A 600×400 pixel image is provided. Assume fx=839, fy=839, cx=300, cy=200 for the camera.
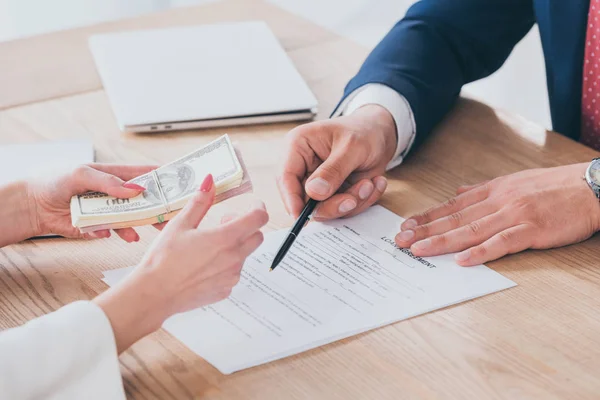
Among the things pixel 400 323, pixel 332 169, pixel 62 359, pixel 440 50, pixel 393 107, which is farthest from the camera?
pixel 440 50

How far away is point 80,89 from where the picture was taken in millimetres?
1633

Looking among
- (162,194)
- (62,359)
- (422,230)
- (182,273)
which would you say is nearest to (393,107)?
(422,230)

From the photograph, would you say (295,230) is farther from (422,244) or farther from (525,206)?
(525,206)

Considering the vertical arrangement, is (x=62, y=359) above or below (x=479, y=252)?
above

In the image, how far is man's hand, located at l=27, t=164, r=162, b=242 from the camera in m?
1.14

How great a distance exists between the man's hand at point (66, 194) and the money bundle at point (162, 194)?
1 centimetres

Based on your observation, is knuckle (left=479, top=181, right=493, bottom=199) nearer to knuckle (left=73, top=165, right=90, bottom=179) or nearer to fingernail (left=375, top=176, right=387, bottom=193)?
fingernail (left=375, top=176, right=387, bottom=193)

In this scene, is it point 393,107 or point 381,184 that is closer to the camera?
point 381,184

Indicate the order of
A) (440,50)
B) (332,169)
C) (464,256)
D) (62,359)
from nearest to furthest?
(62,359), (464,256), (332,169), (440,50)

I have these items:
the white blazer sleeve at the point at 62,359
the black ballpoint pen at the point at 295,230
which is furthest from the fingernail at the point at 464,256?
the white blazer sleeve at the point at 62,359

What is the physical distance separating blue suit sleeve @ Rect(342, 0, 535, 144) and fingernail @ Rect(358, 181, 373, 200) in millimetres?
226

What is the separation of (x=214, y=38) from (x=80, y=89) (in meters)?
0.32

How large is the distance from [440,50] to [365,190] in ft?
1.49

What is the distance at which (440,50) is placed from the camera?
5.14ft
